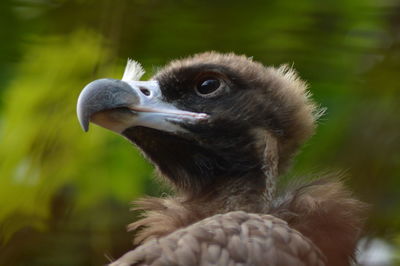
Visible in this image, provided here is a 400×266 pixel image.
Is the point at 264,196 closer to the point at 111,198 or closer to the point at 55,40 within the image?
the point at 111,198

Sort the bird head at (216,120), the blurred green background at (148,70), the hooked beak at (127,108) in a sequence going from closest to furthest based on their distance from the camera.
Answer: the blurred green background at (148,70) < the hooked beak at (127,108) < the bird head at (216,120)

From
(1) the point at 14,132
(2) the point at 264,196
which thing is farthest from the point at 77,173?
(2) the point at 264,196

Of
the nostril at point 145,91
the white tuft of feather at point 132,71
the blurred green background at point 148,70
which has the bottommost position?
the blurred green background at point 148,70

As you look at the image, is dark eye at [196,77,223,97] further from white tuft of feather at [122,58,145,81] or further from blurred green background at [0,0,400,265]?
blurred green background at [0,0,400,265]

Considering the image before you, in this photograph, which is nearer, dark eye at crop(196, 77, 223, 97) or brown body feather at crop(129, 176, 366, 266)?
brown body feather at crop(129, 176, 366, 266)

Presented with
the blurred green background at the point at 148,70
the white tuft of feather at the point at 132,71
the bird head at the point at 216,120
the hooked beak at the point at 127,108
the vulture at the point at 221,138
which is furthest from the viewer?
the bird head at the point at 216,120

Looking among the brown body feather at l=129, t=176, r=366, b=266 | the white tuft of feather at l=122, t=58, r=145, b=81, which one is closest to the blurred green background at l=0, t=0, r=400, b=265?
the white tuft of feather at l=122, t=58, r=145, b=81

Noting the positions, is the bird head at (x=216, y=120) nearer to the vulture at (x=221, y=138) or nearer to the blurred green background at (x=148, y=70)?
the vulture at (x=221, y=138)

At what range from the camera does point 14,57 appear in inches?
77.5

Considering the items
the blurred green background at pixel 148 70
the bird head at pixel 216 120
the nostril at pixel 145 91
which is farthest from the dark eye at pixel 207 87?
→ the blurred green background at pixel 148 70

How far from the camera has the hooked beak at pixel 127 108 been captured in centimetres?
243

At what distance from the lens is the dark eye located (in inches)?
117

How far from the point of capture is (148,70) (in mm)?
2297

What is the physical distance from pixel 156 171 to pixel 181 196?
0.15 metres
